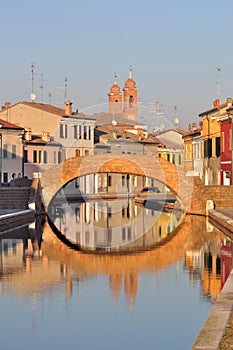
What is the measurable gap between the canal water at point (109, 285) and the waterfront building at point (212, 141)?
19984mm

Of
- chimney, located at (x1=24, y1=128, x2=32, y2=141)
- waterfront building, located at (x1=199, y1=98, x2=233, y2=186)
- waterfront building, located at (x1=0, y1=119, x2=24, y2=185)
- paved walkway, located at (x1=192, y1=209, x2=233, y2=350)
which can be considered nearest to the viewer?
paved walkway, located at (x1=192, y1=209, x2=233, y2=350)

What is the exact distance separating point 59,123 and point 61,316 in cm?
6419

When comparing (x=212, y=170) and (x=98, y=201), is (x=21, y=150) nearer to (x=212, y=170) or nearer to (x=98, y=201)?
(x=98, y=201)

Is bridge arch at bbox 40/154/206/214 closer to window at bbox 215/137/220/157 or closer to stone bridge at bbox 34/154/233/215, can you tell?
stone bridge at bbox 34/154/233/215

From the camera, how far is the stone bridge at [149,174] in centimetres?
5144

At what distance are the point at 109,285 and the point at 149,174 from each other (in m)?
28.6

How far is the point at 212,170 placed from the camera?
215 ft

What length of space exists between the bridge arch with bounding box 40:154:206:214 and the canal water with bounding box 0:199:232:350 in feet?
25.8

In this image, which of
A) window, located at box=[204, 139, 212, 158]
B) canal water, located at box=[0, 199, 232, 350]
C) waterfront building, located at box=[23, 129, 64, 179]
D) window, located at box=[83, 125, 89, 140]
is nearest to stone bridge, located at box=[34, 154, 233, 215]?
canal water, located at box=[0, 199, 232, 350]

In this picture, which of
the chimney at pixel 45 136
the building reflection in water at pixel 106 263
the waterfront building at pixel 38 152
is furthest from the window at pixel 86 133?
the building reflection in water at pixel 106 263

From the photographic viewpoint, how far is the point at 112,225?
4847cm

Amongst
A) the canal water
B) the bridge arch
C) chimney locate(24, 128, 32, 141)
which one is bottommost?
the canal water

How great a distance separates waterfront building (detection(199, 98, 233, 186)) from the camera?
63028 mm

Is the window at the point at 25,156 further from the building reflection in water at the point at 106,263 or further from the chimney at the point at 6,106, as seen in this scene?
the building reflection in water at the point at 106,263
